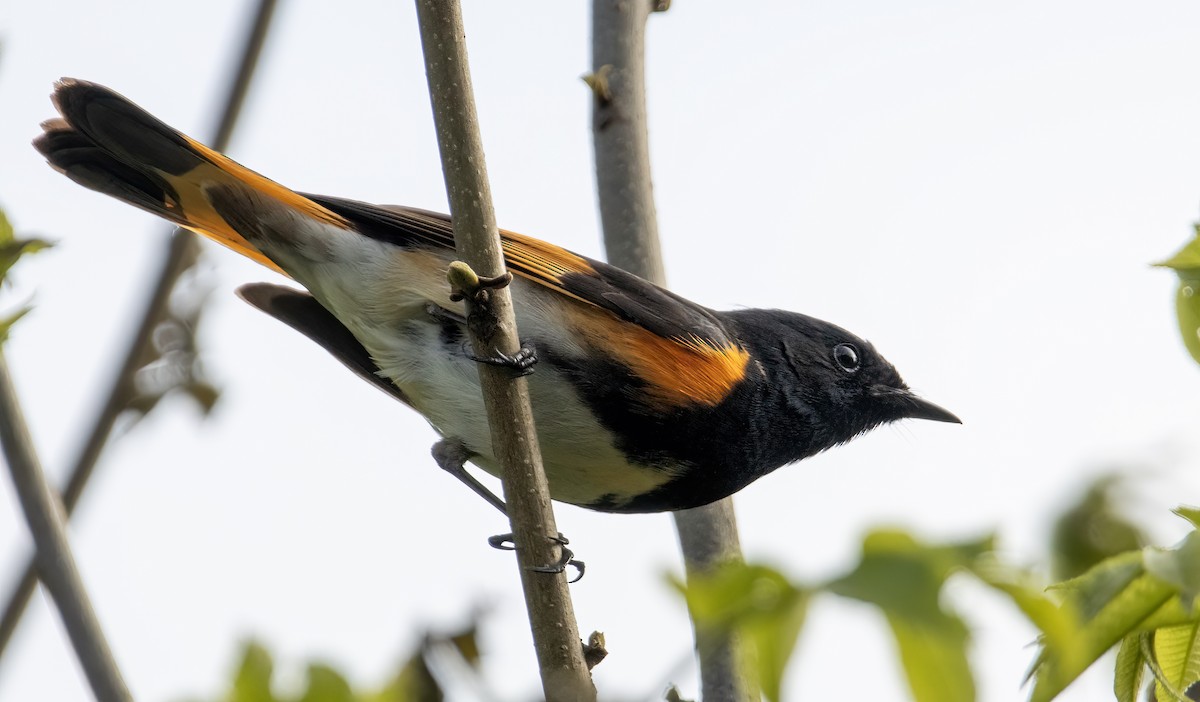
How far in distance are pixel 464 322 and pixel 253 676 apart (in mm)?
2586

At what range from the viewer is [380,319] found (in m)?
4.20

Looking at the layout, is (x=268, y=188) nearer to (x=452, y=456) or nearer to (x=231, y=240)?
(x=231, y=240)

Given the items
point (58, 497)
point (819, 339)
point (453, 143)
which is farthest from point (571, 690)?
point (819, 339)

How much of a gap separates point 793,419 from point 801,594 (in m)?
3.38

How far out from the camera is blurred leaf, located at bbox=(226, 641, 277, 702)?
144cm

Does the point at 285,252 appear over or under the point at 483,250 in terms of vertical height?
over

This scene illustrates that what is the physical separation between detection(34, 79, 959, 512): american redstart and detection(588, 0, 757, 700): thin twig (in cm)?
22

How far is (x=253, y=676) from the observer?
1.46m

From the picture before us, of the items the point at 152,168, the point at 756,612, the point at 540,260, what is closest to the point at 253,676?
the point at 756,612

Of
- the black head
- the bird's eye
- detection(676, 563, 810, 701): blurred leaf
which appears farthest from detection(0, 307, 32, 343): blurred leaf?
the bird's eye

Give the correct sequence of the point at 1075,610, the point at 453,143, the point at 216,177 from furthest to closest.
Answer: the point at 216,177, the point at 453,143, the point at 1075,610

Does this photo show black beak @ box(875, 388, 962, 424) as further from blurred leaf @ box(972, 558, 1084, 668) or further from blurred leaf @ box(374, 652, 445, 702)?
blurred leaf @ box(972, 558, 1084, 668)

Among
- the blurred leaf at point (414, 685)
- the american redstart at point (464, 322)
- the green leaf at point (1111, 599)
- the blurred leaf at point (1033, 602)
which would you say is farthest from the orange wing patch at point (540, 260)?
the blurred leaf at point (1033, 602)

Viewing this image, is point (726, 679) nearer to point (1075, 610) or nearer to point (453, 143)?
point (453, 143)
